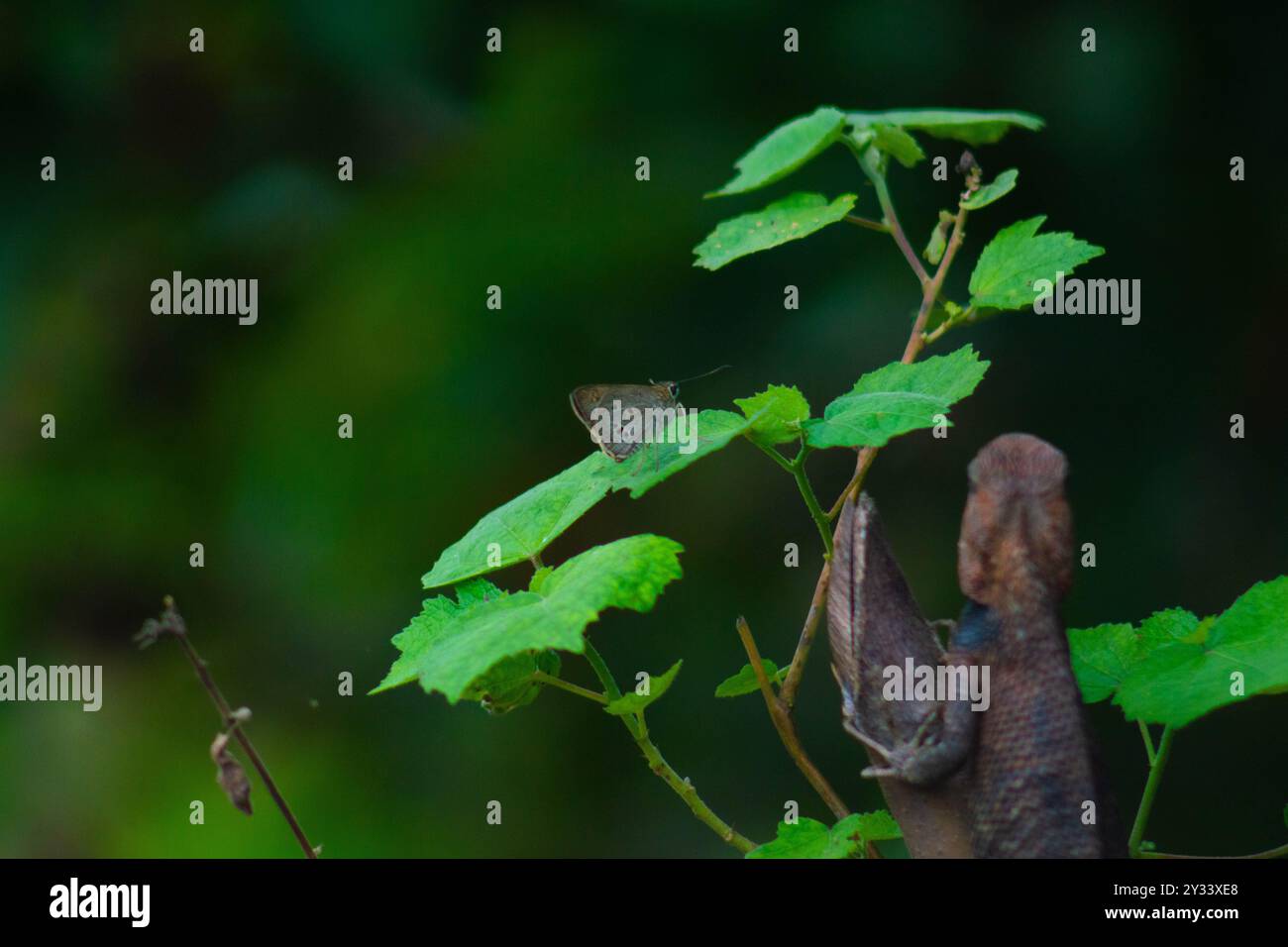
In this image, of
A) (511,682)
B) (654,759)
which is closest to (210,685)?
(511,682)

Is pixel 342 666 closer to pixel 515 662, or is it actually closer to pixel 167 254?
pixel 167 254

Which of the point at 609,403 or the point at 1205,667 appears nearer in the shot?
the point at 1205,667

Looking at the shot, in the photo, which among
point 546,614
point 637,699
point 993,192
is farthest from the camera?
point 993,192

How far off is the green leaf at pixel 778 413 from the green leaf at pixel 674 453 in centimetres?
1

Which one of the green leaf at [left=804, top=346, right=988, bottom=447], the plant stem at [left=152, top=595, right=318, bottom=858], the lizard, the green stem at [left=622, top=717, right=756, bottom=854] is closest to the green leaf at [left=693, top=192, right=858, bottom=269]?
the green leaf at [left=804, top=346, right=988, bottom=447]

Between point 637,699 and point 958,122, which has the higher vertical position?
point 958,122

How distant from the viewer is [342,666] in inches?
98.1

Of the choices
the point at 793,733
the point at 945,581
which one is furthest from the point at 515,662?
the point at 945,581

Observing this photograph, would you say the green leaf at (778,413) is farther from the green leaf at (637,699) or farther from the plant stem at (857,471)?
the green leaf at (637,699)

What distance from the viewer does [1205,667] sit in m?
0.87

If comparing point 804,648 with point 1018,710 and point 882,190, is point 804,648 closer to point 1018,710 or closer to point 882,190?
point 1018,710

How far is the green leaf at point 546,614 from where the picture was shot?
73 cm

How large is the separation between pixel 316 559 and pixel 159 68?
1.05 metres

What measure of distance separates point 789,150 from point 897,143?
0.30 ft
